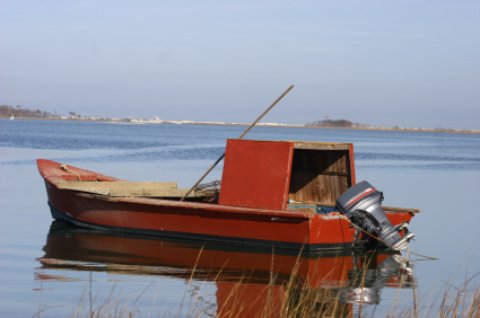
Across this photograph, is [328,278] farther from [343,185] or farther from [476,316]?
[476,316]

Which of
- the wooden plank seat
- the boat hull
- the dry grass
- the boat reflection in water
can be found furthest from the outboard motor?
the wooden plank seat

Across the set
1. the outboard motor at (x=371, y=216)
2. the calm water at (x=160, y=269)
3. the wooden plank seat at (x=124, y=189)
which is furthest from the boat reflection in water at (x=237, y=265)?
the wooden plank seat at (x=124, y=189)

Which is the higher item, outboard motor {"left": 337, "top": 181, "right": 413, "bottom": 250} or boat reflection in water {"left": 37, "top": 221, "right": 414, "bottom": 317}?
outboard motor {"left": 337, "top": 181, "right": 413, "bottom": 250}

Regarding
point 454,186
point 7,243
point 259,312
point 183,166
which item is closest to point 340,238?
point 259,312

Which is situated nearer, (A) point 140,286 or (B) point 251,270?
(A) point 140,286

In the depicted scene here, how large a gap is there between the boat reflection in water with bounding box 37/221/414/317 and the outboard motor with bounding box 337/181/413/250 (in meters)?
0.45

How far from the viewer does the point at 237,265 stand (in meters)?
12.0

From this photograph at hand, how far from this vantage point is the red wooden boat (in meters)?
12.8

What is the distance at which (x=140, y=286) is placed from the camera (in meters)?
10.3

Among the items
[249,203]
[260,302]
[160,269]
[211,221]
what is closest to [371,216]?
[249,203]

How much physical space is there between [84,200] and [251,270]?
453 centimetres

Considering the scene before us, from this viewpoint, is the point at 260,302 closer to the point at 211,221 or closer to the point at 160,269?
the point at 160,269

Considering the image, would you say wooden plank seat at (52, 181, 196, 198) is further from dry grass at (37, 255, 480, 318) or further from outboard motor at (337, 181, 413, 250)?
dry grass at (37, 255, 480, 318)

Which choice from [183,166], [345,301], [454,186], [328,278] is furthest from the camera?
[183,166]
